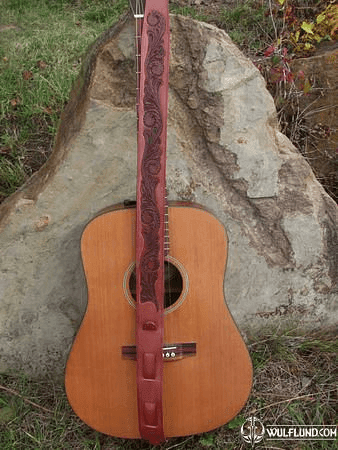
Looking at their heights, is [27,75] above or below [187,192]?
above

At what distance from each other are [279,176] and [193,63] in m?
0.65

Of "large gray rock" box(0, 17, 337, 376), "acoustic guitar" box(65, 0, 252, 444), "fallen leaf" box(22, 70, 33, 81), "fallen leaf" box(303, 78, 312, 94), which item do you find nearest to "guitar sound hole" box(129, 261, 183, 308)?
"acoustic guitar" box(65, 0, 252, 444)

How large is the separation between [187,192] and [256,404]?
1.01m

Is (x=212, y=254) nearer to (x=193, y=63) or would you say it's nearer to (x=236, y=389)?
(x=236, y=389)

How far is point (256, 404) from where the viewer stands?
2.42 meters

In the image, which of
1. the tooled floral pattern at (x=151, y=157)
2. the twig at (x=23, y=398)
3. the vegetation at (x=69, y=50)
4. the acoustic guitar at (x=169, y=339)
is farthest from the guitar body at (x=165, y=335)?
the vegetation at (x=69, y=50)

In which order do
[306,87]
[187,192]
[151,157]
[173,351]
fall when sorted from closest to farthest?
[151,157]
[173,351]
[187,192]
[306,87]

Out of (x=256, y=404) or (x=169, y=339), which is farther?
(x=256, y=404)

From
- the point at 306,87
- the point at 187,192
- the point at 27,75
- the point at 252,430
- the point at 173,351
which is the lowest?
the point at 252,430

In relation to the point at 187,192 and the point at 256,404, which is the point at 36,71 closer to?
the point at 187,192

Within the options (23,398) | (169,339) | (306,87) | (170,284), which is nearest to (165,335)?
(169,339)

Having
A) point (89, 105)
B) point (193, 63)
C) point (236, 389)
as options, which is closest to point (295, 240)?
point (236, 389)

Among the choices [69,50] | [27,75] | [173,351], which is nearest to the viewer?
[173,351]

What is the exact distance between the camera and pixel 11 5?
4719mm
